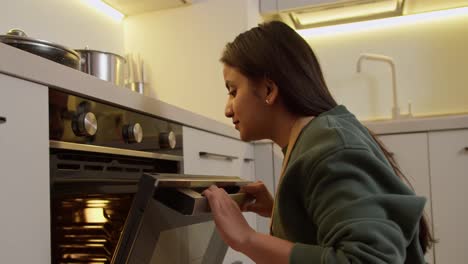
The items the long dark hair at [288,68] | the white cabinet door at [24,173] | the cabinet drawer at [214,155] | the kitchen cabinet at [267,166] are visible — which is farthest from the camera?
the kitchen cabinet at [267,166]

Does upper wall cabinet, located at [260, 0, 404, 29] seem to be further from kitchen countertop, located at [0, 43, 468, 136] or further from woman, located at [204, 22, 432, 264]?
woman, located at [204, 22, 432, 264]

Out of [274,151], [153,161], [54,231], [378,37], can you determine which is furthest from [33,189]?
[378,37]

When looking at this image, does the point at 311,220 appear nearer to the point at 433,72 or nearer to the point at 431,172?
the point at 431,172

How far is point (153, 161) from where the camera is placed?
107 cm

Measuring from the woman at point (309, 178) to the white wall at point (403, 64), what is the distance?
1278mm

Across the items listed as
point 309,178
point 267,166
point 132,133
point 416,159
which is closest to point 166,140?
point 132,133

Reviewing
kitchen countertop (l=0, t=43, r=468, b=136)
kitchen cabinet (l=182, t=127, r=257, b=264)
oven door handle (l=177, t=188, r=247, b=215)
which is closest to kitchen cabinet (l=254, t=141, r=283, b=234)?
kitchen cabinet (l=182, t=127, r=257, b=264)

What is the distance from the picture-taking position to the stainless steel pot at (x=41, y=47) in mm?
916

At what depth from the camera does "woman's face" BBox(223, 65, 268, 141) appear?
92 centimetres

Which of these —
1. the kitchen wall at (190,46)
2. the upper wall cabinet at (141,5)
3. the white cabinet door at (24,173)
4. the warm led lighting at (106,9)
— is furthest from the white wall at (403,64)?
the white cabinet door at (24,173)

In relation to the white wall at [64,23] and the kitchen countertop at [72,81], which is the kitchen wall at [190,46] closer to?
the white wall at [64,23]

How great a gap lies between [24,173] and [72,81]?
0.58 feet

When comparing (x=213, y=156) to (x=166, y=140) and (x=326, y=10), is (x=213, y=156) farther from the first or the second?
(x=326, y=10)

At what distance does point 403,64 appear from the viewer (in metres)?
2.17
